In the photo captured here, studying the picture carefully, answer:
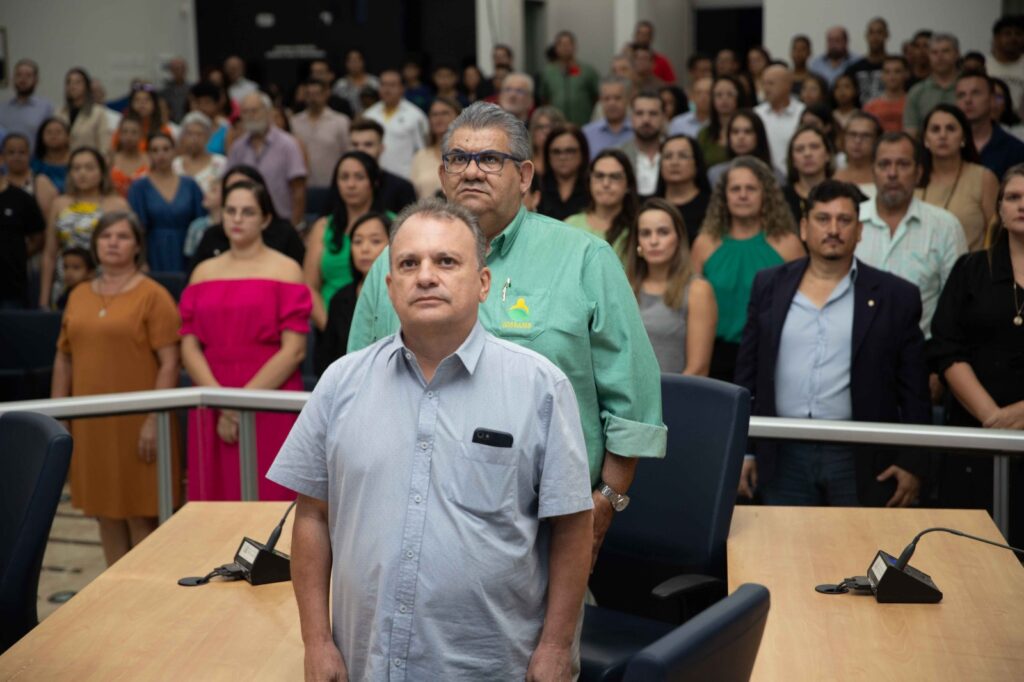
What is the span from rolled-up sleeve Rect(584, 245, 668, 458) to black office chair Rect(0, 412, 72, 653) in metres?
1.14

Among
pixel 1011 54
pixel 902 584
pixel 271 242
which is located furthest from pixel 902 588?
pixel 1011 54

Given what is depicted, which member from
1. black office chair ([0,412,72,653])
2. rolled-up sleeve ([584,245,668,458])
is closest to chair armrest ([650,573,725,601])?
rolled-up sleeve ([584,245,668,458])

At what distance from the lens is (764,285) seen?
414 centimetres

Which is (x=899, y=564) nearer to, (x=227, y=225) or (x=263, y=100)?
(x=227, y=225)

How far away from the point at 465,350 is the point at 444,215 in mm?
220

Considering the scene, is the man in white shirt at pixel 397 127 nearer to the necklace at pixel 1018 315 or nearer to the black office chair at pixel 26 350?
the black office chair at pixel 26 350

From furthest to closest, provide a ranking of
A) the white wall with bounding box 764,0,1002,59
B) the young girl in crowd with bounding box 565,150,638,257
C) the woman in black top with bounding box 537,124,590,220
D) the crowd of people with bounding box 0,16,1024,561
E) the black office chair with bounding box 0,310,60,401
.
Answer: the white wall with bounding box 764,0,1002,59 → the black office chair with bounding box 0,310,60,401 → the woman in black top with bounding box 537,124,590,220 → the young girl in crowd with bounding box 565,150,638,257 → the crowd of people with bounding box 0,16,1024,561

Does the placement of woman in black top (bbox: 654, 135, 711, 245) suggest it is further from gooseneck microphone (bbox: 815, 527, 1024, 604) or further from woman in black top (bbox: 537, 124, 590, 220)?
gooseneck microphone (bbox: 815, 527, 1024, 604)

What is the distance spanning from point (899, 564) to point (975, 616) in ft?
0.58

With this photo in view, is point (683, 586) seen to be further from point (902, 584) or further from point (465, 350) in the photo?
point (465, 350)

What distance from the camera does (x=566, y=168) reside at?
6176 millimetres

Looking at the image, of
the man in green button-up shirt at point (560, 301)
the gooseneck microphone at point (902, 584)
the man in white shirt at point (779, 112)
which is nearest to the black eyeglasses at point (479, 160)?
the man in green button-up shirt at point (560, 301)

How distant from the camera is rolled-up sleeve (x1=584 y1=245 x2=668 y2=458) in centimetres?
249

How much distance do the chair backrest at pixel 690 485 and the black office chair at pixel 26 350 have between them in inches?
155
